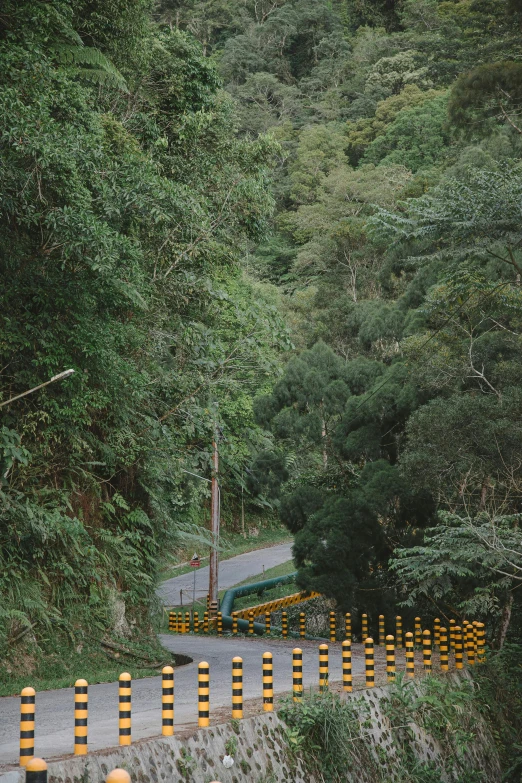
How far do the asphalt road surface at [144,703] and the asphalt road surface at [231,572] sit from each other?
63.9 feet

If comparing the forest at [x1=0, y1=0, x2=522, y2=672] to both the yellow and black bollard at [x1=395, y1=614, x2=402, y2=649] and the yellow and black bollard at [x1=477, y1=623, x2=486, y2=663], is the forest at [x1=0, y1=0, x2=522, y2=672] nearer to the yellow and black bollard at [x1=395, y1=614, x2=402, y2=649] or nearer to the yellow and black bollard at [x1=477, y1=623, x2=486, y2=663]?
the yellow and black bollard at [x1=477, y1=623, x2=486, y2=663]

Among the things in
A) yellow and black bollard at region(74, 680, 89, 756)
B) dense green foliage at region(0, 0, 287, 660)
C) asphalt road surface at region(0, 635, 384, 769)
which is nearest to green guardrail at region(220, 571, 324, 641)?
asphalt road surface at region(0, 635, 384, 769)

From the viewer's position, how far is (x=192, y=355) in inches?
733

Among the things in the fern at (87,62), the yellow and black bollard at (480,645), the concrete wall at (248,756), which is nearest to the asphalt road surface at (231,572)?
the yellow and black bollard at (480,645)

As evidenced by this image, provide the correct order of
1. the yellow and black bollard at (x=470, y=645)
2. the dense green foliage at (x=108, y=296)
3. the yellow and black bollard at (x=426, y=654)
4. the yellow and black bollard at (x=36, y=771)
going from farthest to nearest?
the yellow and black bollard at (x=470, y=645) < the yellow and black bollard at (x=426, y=654) < the dense green foliage at (x=108, y=296) < the yellow and black bollard at (x=36, y=771)

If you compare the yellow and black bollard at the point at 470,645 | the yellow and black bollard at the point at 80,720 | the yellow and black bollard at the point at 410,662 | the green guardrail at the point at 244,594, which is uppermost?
the yellow and black bollard at the point at 80,720

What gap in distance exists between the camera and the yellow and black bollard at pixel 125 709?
294 inches

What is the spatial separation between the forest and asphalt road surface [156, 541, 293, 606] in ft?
40.3

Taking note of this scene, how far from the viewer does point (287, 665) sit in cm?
1686

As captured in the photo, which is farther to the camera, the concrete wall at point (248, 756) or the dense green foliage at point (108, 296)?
the dense green foliage at point (108, 296)

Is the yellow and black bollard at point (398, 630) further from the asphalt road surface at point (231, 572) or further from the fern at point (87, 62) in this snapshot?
the asphalt road surface at point (231, 572)

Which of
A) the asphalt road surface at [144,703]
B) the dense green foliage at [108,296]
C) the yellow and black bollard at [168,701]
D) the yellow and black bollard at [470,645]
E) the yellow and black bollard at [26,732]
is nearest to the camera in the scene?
the yellow and black bollard at [26,732]

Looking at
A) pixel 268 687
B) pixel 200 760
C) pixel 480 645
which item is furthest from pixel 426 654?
pixel 200 760

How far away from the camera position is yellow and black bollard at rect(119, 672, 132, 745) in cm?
746
